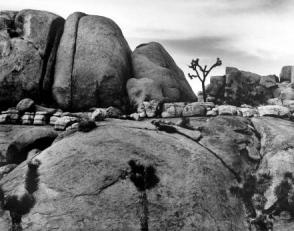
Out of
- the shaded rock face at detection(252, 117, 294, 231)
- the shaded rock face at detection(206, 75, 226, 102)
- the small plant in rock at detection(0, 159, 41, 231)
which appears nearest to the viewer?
the small plant in rock at detection(0, 159, 41, 231)

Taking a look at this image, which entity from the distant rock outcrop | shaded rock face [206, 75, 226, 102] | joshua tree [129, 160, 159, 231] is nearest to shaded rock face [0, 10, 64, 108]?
joshua tree [129, 160, 159, 231]

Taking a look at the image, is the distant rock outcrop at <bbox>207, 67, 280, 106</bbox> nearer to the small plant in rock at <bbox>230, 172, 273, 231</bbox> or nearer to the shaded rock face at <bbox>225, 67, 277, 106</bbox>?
the shaded rock face at <bbox>225, 67, 277, 106</bbox>

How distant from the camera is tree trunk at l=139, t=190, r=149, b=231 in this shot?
43.6ft

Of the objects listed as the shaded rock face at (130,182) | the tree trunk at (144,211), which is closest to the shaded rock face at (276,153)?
the shaded rock face at (130,182)

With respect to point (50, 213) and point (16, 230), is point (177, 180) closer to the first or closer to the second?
point (50, 213)

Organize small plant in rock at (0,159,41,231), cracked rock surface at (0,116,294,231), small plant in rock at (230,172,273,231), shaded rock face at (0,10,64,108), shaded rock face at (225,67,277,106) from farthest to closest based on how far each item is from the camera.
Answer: shaded rock face at (225,67,277,106)
shaded rock face at (0,10,64,108)
small plant in rock at (230,172,273,231)
cracked rock surface at (0,116,294,231)
small plant in rock at (0,159,41,231)

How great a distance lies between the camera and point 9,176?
1603cm

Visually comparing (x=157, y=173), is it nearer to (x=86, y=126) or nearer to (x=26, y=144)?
(x=86, y=126)

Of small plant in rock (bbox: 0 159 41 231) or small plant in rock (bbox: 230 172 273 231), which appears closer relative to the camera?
small plant in rock (bbox: 0 159 41 231)

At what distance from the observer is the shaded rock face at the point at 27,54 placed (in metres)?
27.2

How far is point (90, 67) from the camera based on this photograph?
28.0 m

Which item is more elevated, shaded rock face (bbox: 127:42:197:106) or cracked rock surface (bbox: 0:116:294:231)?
shaded rock face (bbox: 127:42:197:106)

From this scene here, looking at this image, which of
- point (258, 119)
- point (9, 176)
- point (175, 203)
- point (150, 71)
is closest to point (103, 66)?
point (150, 71)

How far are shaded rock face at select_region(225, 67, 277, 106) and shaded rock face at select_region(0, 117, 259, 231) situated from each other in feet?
53.8
